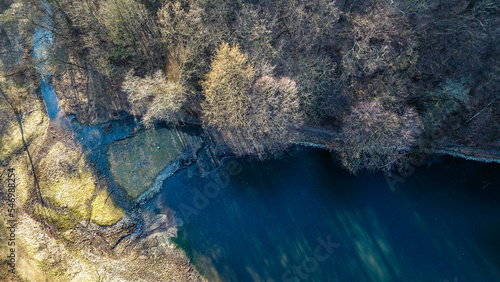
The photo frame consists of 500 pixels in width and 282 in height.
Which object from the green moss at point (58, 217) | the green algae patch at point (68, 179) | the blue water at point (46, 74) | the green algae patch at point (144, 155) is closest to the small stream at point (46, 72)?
the blue water at point (46, 74)

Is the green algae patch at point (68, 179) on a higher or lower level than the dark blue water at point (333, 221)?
higher

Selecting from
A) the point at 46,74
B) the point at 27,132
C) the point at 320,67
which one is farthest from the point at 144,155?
the point at 320,67

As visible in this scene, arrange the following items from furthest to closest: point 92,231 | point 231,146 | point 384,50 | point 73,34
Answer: point 73,34
point 231,146
point 92,231
point 384,50

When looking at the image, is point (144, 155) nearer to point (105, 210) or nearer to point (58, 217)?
point (105, 210)

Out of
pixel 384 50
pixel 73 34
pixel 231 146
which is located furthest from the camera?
pixel 73 34

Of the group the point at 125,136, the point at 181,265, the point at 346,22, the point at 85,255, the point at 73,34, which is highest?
the point at 73,34

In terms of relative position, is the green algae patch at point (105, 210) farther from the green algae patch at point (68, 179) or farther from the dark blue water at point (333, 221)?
the dark blue water at point (333, 221)

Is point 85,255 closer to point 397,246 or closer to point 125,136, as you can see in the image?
point 125,136

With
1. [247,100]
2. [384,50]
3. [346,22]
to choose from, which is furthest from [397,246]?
[346,22]
